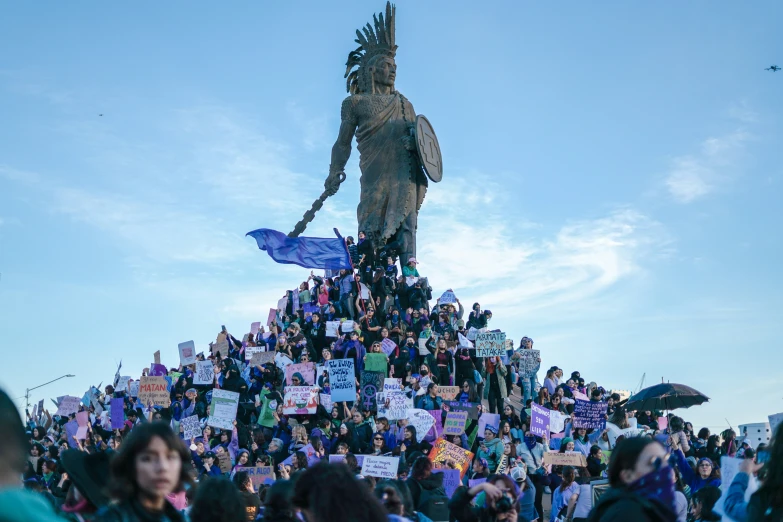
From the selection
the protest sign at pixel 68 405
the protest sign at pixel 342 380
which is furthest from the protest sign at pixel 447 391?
the protest sign at pixel 68 405

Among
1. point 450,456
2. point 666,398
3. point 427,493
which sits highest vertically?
point 666,398

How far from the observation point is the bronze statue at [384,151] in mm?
25578

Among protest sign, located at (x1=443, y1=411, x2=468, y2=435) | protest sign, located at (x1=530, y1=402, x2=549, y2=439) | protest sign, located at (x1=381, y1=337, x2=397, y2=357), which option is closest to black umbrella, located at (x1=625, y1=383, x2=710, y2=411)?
protest sign, located at (x1=530, y1=402, x2=549, y2=439)

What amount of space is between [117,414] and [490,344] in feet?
27.1

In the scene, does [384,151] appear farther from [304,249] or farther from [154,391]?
[154,391]

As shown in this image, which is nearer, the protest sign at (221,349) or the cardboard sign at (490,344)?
the cardboard sign at (490,344)

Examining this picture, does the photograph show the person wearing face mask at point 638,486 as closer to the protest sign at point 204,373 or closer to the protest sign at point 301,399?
the protest sign at point 301,399

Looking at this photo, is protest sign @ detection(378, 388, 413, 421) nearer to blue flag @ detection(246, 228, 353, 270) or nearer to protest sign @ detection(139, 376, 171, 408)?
protest sign @ detection(139, 376, 171, 408)

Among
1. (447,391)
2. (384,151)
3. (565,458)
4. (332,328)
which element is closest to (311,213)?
(384,151)

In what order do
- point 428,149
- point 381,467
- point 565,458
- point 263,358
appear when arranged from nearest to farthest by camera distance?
point 381,467
point 565,458
point 263,358
point 428,149

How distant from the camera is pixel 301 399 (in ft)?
58.3

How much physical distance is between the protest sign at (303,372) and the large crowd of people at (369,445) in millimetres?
67

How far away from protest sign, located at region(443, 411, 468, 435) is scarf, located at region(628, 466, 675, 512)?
11.7 m

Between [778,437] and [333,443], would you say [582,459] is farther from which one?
[778,437]
